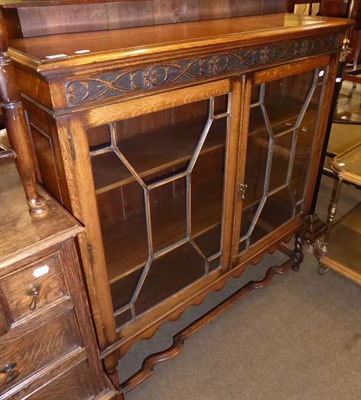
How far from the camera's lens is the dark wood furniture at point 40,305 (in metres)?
0.70

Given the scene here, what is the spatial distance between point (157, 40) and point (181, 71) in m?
0.09

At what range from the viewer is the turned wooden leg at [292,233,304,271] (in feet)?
5.38

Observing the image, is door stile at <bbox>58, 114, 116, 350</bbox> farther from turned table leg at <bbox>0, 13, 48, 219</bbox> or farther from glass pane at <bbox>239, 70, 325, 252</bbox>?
glass pane at <bbox>239, 70, 325, 252</bbox>

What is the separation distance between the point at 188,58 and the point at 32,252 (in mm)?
530

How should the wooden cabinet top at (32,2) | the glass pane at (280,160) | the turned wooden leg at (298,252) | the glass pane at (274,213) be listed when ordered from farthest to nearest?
1. the turned wooden leg at (298,252)
2. the glass pane at (274,213)
3. the glass pane at (280,160)
4. the wooden cabinet top at (32,2)

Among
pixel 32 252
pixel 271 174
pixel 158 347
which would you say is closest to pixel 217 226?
pixel 271 174

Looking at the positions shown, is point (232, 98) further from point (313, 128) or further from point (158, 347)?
point (158, 347)

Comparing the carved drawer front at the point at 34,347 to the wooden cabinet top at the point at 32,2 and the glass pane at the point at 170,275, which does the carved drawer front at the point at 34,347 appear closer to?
the glass pane at the point at 170,275

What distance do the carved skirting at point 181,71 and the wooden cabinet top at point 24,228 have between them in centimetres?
23

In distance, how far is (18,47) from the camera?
0.76m

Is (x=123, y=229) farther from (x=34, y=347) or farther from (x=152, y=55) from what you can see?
(x=152, y=55)

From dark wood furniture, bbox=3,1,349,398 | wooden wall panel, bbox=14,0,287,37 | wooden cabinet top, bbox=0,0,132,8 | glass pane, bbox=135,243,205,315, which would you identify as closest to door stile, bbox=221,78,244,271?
dark wood furniture, bbox=3,1,349,398

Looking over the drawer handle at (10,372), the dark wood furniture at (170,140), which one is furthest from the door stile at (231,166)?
the drawer handle at (10,372)

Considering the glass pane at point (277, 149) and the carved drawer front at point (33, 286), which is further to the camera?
the glass pane at point (277, 149)
